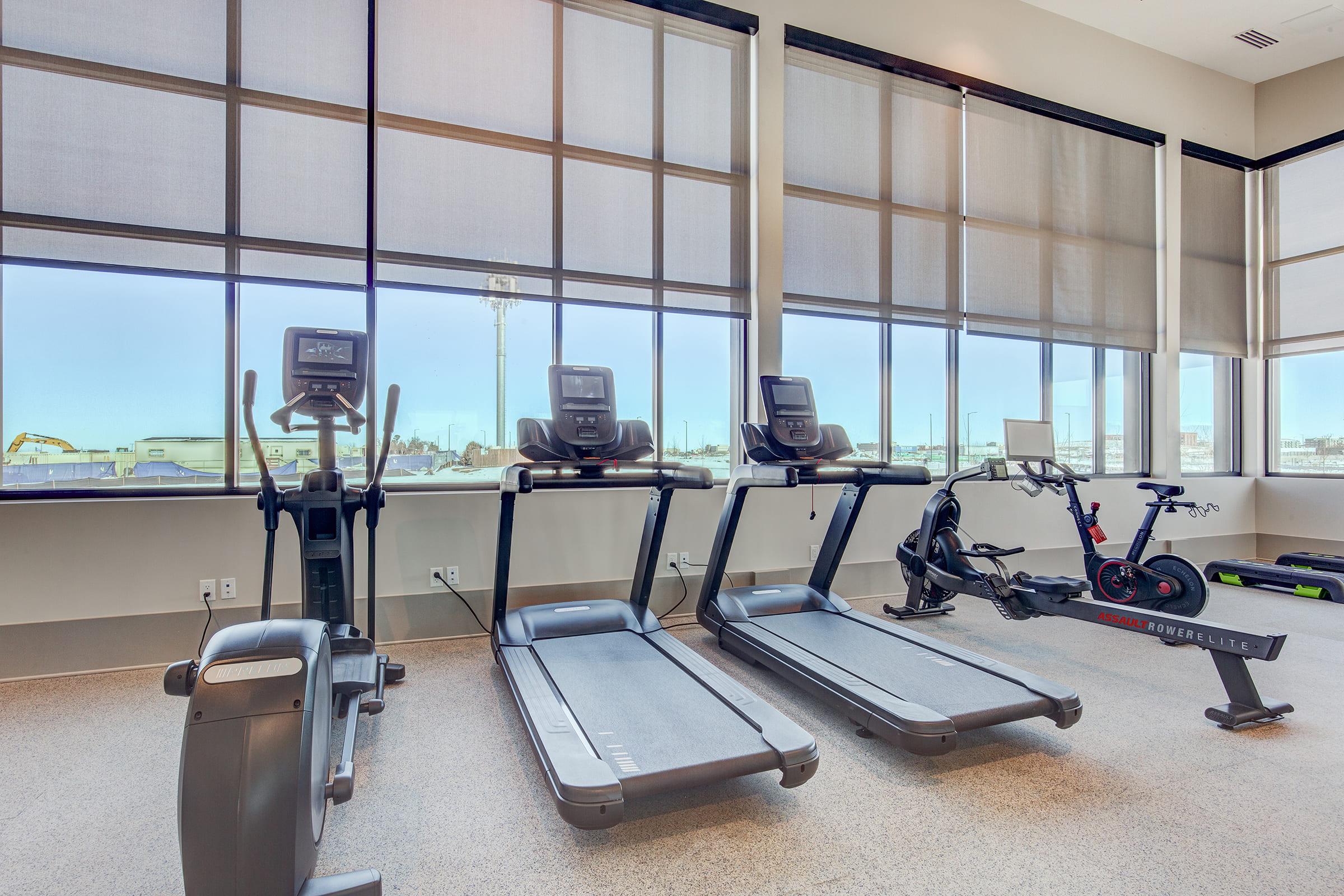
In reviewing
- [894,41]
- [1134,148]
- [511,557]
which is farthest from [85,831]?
[1134,148]

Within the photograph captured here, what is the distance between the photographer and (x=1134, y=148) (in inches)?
247

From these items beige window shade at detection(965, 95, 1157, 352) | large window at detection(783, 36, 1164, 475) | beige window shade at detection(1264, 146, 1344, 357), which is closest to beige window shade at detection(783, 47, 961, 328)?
large window at detection(783, 36, 1164, 475)

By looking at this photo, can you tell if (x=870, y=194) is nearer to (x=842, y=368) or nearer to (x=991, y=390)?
(x=842, y=368)

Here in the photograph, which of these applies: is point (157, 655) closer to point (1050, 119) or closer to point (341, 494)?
point (341, 494)

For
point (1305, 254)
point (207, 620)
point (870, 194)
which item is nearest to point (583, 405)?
point (207, 620)

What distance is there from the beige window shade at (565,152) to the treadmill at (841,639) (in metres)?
1.40

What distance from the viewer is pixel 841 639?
11.2ft

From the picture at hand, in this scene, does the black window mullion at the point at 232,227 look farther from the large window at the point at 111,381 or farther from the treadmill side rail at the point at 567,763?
the treadmill side rail at the point at 567,763

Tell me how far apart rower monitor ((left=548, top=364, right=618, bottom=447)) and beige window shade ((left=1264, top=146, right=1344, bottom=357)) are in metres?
7.27

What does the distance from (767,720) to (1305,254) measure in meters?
7.81

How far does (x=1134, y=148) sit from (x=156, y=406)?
26.5ft

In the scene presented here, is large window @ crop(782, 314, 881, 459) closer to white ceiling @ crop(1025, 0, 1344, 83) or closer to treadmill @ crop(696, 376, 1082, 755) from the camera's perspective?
treadmill @ crop(696, 376, 1082, 755)

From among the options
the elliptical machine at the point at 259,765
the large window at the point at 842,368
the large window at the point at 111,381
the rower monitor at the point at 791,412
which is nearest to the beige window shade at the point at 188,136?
the large window at the point at 111,381

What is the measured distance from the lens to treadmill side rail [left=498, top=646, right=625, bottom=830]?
1.86 metres
